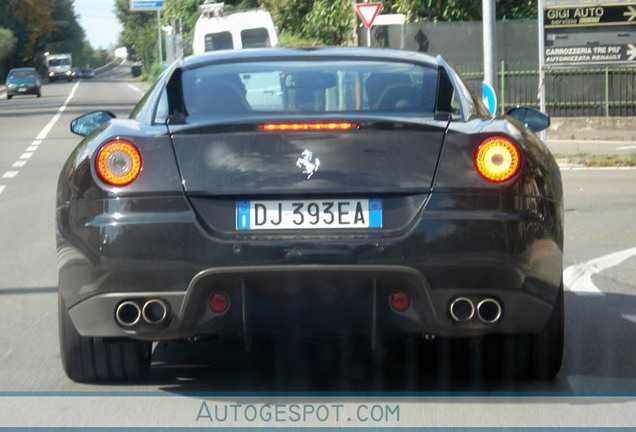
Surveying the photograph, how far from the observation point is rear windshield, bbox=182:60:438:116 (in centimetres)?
521

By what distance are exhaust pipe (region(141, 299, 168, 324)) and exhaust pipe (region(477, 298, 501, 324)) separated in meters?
1.17

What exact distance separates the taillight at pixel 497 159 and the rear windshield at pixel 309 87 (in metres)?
0.43

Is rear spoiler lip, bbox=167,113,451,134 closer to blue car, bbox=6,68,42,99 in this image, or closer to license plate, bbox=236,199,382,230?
license plate, bbox=236,199,382,230

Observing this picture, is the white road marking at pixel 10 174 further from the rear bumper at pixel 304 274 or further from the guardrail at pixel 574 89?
the rear bumper at pixel 304 274

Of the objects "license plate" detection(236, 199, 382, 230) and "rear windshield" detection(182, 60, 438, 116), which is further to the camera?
"rear windshield" detection(182, 60, 438, 116)

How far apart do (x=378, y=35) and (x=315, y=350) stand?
22671mm

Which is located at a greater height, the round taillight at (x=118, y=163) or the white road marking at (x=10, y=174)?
the round taillight at (x=118, y=163)

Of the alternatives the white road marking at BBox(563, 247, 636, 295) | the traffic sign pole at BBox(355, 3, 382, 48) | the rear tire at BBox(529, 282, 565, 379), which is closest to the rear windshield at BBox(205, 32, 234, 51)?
the traffic sign pole at BBox(355, 3, 382, 48)

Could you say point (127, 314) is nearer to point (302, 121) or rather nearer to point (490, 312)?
point (302, 121)

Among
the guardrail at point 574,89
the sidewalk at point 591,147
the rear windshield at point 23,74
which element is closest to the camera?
the sidewalk at point 591,147

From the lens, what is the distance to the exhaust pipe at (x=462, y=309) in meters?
4.70

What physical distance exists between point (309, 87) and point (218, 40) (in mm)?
25033

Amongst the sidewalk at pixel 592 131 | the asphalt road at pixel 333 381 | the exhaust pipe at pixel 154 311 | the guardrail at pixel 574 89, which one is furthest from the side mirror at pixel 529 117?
the guardrail at pixel 574 89

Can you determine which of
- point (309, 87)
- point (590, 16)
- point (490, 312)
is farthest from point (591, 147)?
point (490, 312)
